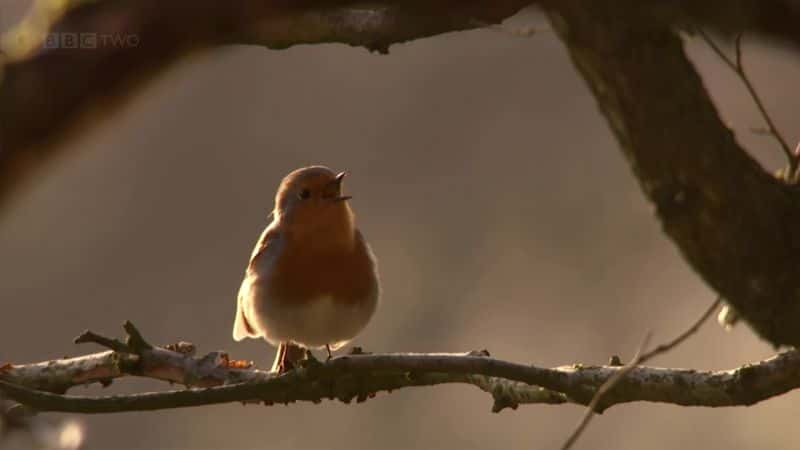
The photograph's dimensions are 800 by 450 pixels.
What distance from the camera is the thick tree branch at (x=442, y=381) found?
3.45 metres

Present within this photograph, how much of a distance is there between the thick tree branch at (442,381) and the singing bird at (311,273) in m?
1.37

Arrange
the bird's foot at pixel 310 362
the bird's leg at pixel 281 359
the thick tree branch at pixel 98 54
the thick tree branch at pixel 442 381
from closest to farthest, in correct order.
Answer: the thick tree branch at pixel 98 54, the thick tree branch at pixel 442 381, the bird's foot at pixel 310 362, the bird's leg at pixel 281 359

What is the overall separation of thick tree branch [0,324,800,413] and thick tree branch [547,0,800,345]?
49 centimetres

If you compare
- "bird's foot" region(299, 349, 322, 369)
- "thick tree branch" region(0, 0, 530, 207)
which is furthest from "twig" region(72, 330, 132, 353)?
"thick tree branch" region(0, 0, 530, 207)

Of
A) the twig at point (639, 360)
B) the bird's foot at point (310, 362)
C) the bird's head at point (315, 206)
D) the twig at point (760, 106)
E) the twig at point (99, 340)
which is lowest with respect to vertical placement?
the twig at point (639, 360)

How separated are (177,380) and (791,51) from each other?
2510 millimetres

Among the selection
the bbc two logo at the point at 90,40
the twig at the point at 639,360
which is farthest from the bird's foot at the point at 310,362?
the bbc two logo at the point at 90,40

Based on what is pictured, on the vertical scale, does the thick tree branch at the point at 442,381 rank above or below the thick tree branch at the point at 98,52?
below

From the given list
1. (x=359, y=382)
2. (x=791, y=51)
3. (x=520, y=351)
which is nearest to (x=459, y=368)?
(x=359, y=382)

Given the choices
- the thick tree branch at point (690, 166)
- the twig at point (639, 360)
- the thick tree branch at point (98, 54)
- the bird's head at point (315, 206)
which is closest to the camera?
the thick tree branch at point (98, 54)

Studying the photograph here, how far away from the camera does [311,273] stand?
555 cm

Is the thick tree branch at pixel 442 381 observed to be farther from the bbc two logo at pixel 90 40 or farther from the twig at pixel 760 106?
the bbc two logo at pixel 90 40

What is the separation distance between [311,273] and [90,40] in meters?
3.75

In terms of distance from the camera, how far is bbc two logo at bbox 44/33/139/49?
1.80 m
